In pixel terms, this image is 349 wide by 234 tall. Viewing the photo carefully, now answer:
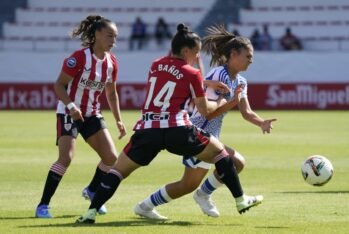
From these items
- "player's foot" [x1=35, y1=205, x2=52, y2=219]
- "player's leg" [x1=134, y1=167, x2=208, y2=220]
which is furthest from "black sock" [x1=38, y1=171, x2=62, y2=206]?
"player's leg" [x1=134, y1=167, x2=208, y2=220]

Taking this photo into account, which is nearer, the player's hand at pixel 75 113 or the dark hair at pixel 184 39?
the dark hair at pixel 184 39

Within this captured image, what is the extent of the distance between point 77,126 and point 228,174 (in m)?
2.05

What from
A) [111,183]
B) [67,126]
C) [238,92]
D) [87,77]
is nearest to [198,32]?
[87,77]

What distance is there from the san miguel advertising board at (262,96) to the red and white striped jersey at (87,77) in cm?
2886

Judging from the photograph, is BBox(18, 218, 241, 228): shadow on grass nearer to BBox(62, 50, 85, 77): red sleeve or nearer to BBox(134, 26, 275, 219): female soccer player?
BBox(134, 26, 275, 219): female soccer player

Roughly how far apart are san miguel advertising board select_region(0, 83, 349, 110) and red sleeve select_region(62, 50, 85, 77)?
29.1 metres

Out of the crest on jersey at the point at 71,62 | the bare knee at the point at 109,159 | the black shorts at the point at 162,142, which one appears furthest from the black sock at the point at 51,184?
the black shorts at the point at 162,142

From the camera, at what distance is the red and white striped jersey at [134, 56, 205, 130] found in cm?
979

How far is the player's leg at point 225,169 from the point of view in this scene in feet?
32.7

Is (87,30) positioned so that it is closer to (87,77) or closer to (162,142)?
(87,77)

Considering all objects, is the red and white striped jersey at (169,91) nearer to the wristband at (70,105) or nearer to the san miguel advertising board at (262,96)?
the wristband at (70,105)

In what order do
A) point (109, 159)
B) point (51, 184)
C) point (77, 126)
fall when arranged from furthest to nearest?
point (109, 159) → point (77, 126) → point (51, 184)

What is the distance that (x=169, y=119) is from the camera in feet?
32.2

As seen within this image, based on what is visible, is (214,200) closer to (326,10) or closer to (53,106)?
(53,106)
